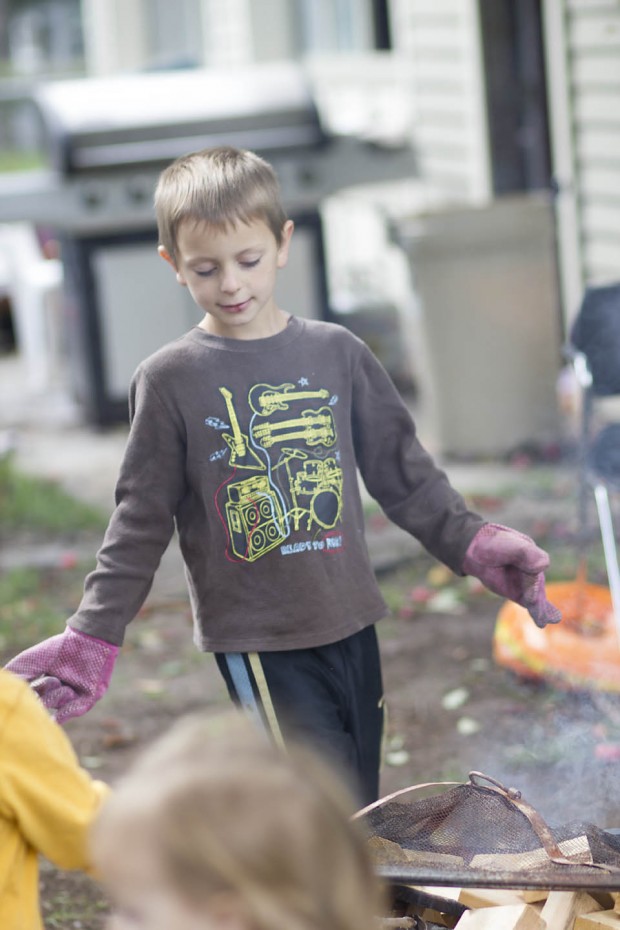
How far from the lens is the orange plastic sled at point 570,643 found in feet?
14.5

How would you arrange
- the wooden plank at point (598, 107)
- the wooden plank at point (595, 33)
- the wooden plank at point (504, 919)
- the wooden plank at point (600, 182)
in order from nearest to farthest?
1. the wooden plank at point (504, 919)
2. the wooden plank at point (595, 33)
3. the wooden plank at point (598, 107)
4. the wooden plank at point (600, 182)

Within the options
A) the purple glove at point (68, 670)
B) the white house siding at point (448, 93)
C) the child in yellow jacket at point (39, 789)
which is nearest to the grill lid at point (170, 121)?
the white house siding at point (448, 93)

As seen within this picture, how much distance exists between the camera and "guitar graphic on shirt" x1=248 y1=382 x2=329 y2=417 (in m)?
2.84

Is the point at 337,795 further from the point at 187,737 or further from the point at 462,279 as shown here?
the point at 462,279

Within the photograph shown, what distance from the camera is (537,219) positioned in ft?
25.0

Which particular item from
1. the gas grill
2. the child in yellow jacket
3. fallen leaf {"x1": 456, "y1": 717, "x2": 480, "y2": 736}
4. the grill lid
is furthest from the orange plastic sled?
the grill lid

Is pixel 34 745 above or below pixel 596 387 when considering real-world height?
above

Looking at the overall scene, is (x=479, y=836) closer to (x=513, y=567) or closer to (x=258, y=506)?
(x=513, y=567)

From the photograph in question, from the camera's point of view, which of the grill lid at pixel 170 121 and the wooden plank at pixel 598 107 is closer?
the wooden plank at pixel 598 107

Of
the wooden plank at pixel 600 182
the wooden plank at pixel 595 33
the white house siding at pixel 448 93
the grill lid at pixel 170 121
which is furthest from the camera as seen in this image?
the white house siding at pixel 448 93

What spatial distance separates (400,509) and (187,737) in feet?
5.33

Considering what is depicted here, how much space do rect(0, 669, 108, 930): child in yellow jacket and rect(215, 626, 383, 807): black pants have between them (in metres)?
0.93

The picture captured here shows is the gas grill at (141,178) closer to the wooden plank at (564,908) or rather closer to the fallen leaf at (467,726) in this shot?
the fallen leaf at (467,726)

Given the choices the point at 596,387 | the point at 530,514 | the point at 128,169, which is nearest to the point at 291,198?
the point at 128,169
